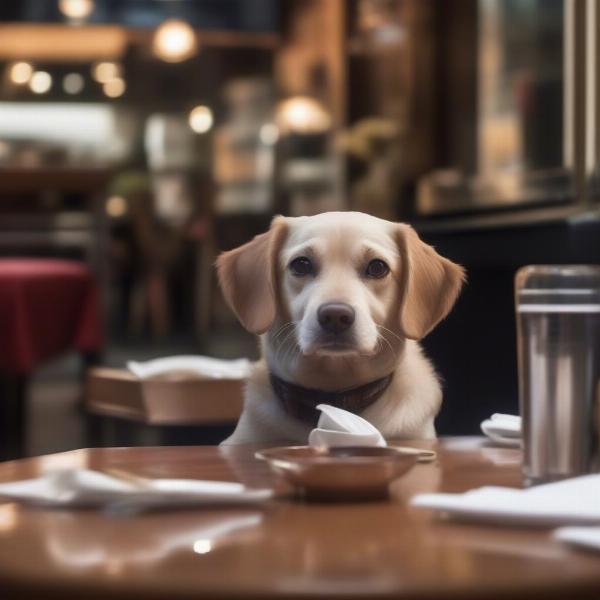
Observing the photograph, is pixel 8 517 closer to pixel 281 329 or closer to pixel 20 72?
pixel 281 329

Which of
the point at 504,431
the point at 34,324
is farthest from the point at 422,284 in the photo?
the point at 34,324

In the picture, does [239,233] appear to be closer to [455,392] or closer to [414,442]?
[455,392]

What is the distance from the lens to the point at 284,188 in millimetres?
7242

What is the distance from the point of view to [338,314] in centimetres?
102

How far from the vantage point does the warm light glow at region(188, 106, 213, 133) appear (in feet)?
23.7

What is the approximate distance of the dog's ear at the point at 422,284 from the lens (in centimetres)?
108

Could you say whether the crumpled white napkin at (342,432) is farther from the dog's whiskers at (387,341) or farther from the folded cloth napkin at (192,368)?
the folded cloth napkin at (192,368)

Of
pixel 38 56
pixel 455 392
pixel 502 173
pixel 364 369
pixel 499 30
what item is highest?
pixel 38 56

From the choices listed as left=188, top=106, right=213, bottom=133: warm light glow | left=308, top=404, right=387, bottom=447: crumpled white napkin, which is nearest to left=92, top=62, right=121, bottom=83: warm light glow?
left=188, top=106, right=213, bottom=133: warm light glow

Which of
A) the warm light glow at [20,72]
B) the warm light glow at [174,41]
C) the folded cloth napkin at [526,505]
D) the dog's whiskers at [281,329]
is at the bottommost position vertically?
the folded cloth napkin at [526,505]

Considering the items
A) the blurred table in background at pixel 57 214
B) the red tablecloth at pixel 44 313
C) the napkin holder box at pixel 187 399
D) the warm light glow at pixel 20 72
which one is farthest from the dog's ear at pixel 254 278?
the warm light glow at pixel 20 72

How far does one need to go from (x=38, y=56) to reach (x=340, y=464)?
680cm

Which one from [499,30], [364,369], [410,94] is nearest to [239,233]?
[410,94]

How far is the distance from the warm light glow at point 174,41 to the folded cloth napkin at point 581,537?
6.84m
